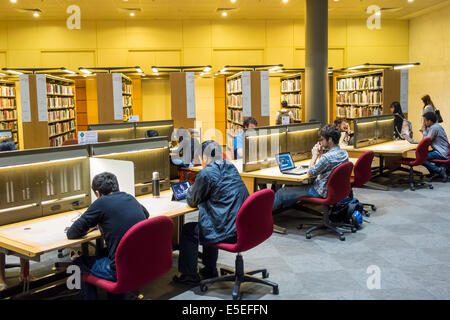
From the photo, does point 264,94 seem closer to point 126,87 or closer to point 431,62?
point 126,87

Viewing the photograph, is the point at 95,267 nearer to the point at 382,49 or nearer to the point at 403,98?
the point at 403,98

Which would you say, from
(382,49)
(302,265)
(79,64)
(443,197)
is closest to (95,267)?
(302,265)

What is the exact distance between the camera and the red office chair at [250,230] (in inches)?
131

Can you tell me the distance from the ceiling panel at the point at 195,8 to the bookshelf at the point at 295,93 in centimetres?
192

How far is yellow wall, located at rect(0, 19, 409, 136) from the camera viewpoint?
12.8 metres

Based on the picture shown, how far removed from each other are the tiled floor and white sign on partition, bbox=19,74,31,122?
188 inches

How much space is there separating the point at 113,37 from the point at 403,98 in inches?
324

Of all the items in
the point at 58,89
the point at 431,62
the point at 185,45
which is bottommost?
the point at 58,89

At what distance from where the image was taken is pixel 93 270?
300 centimetres

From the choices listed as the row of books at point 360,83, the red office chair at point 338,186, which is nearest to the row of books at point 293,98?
the row of books at point 360,83

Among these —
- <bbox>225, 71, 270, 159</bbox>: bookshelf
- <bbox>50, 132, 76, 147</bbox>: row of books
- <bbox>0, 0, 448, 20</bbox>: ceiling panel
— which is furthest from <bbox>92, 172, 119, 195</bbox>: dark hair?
<bbox>0, 0, 448, 20</bbox>: ceiling panel

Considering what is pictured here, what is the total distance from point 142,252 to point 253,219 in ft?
3.12

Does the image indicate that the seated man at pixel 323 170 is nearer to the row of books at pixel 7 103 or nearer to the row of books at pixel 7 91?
the row of books at pixel 7 103

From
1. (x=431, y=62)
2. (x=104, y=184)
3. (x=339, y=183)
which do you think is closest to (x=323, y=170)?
(x=339, y=183)
